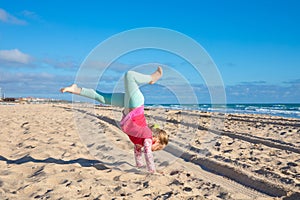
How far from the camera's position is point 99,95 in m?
4.76

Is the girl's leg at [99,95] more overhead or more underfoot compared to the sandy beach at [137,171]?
more overhead

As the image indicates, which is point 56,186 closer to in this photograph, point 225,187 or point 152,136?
point 152,136

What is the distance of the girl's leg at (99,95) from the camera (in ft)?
14.9

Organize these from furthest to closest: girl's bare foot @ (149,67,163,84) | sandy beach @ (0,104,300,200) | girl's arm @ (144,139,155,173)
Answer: girl's arm @ (144,139,155,173), girl's bare foot @ (149,67,163,84), sandy beach @ (0,104,300,200)

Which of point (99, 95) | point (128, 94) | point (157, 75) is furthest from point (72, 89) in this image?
point (157, 75)

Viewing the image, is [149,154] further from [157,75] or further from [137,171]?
[157,75]

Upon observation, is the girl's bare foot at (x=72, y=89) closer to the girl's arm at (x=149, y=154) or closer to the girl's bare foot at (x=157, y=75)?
the girl's bare foot at (x=157, y=75)

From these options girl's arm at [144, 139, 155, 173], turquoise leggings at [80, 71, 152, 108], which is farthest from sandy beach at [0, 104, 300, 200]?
turquoise leggings at [80, 71, 152, 108]

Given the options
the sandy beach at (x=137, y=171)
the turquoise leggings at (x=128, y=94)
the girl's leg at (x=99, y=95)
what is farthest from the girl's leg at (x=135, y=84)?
the sandy beach at (x=137, y=171)

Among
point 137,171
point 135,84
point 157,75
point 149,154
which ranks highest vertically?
point 157,75

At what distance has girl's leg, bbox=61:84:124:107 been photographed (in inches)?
179

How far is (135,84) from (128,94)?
7.7 inches

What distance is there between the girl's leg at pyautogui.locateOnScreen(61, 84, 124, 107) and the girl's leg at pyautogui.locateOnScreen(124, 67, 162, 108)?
108mm

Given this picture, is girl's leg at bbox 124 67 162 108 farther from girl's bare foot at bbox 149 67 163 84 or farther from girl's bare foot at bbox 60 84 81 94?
girl's bare foot at bbox 60 84 81 94
